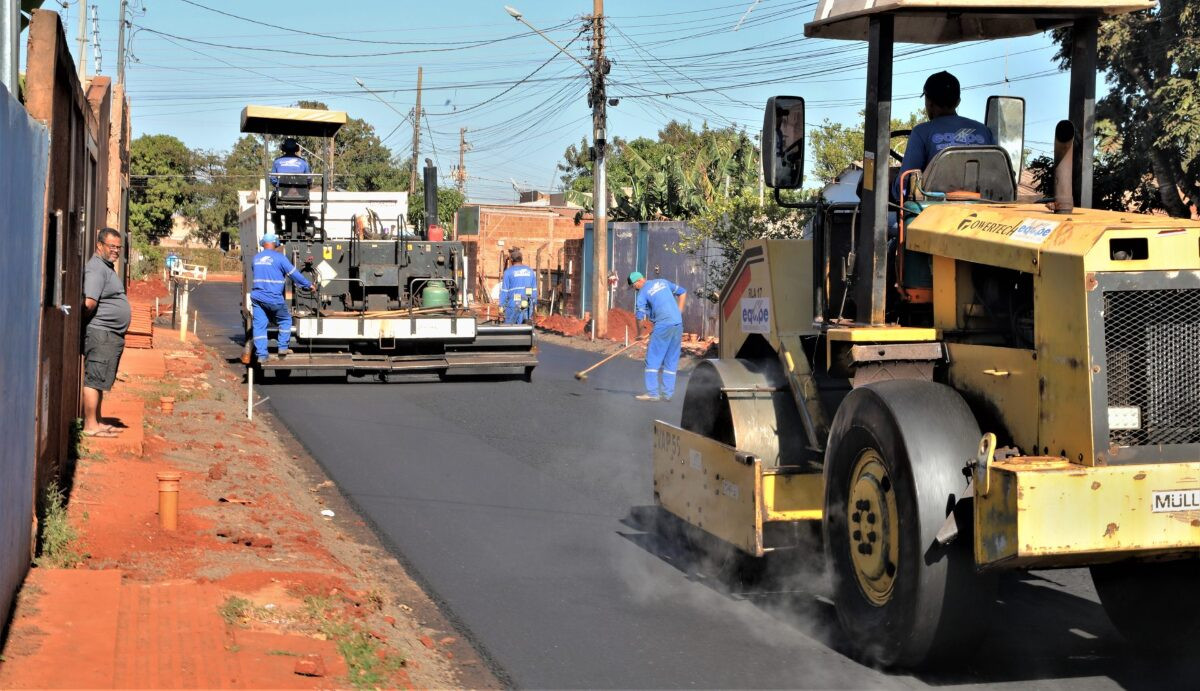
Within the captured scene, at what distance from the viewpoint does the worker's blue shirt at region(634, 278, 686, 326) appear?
15.1 meters

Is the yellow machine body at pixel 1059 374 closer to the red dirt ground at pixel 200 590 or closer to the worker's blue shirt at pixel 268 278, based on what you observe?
the red dirt ground at pixel 200 590

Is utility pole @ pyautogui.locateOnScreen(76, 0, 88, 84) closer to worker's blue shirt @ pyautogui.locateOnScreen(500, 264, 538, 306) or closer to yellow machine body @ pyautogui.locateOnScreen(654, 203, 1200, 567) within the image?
worker's blue shirt @ pyautogui.locateOnScreen(500, 264, 538, 306)

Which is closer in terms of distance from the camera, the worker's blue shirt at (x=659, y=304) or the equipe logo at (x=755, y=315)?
the equipe logo at (x=755, y=315)

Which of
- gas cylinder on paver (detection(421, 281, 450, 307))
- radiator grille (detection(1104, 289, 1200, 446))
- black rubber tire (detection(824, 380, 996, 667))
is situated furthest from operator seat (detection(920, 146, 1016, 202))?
gas cylinder on paver (detection(421, 281, 450, 307))

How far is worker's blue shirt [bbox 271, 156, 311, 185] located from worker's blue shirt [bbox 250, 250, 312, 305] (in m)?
2.09

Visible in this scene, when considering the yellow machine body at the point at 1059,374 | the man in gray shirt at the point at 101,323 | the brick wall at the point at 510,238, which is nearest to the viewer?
the yellow machine body at the point at 1059,374

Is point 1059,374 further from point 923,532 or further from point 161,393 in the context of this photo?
point 161,393

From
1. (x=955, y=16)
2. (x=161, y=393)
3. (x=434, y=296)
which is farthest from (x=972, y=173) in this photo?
(x=434, y=296)

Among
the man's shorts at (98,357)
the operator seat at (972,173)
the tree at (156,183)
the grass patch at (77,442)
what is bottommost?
the grass patch at (77,442)

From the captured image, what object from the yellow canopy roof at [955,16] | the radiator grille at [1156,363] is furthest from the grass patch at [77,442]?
the radiator grille at [1156,363]

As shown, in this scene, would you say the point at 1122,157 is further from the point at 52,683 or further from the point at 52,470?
the point at 52,683

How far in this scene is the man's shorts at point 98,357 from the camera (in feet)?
33.3

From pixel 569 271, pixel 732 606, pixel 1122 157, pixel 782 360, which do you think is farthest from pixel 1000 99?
pixel 569 271

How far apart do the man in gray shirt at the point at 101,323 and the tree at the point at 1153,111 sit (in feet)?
33.9
